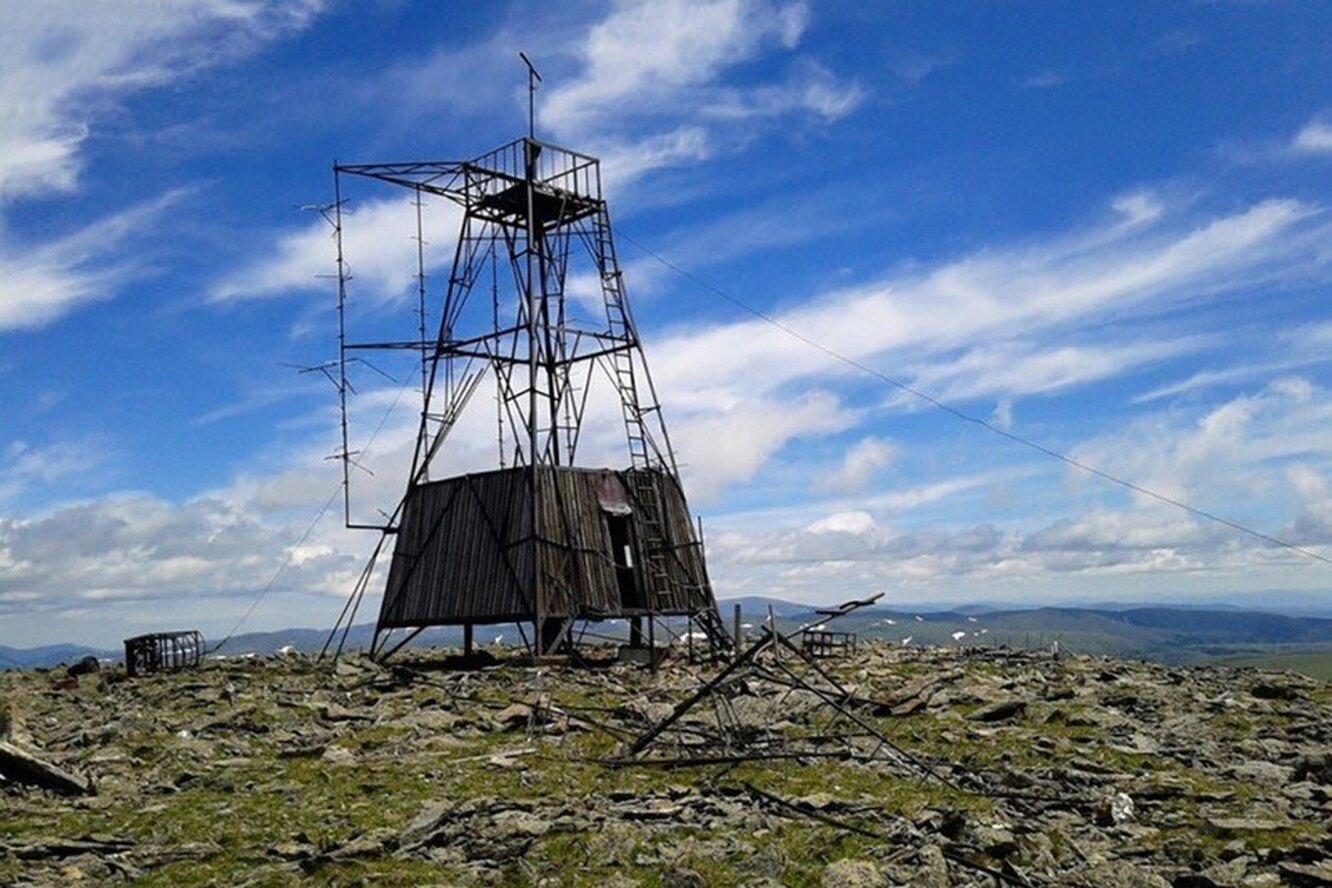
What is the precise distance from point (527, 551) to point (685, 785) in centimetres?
1827

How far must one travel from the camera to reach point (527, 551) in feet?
114

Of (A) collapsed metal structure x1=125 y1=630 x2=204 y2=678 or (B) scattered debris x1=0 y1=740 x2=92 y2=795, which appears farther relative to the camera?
(A) collapsed metal structure x1=125 y1=630 x2=204 y2=678

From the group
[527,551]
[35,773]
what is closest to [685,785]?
[35,773]

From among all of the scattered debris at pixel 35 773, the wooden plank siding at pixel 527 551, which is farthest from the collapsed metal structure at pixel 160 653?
the scattered debris at pixel 35 773

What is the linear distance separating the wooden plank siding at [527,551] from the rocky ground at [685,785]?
6.33 m

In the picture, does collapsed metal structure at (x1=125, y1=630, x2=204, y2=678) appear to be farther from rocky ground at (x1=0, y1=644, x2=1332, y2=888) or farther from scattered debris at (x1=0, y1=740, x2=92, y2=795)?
scattered debris at (x1=0, y1=740, x2=92, y2=795)

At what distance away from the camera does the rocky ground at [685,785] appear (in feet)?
44.3

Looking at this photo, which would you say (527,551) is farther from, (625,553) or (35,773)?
(35,773)

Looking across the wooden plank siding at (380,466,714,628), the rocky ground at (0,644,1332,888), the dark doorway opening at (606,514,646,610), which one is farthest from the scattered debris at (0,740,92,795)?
the dark doorway opening at (606,514,646,610)

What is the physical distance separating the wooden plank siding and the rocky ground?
633 cm

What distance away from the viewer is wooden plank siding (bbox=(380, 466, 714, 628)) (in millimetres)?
35062

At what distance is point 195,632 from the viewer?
3894 cm

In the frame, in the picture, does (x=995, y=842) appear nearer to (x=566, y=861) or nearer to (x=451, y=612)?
(x=566, y=861)

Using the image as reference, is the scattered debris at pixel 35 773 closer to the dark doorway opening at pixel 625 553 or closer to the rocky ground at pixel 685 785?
the rocky ground at pixel 685 785
